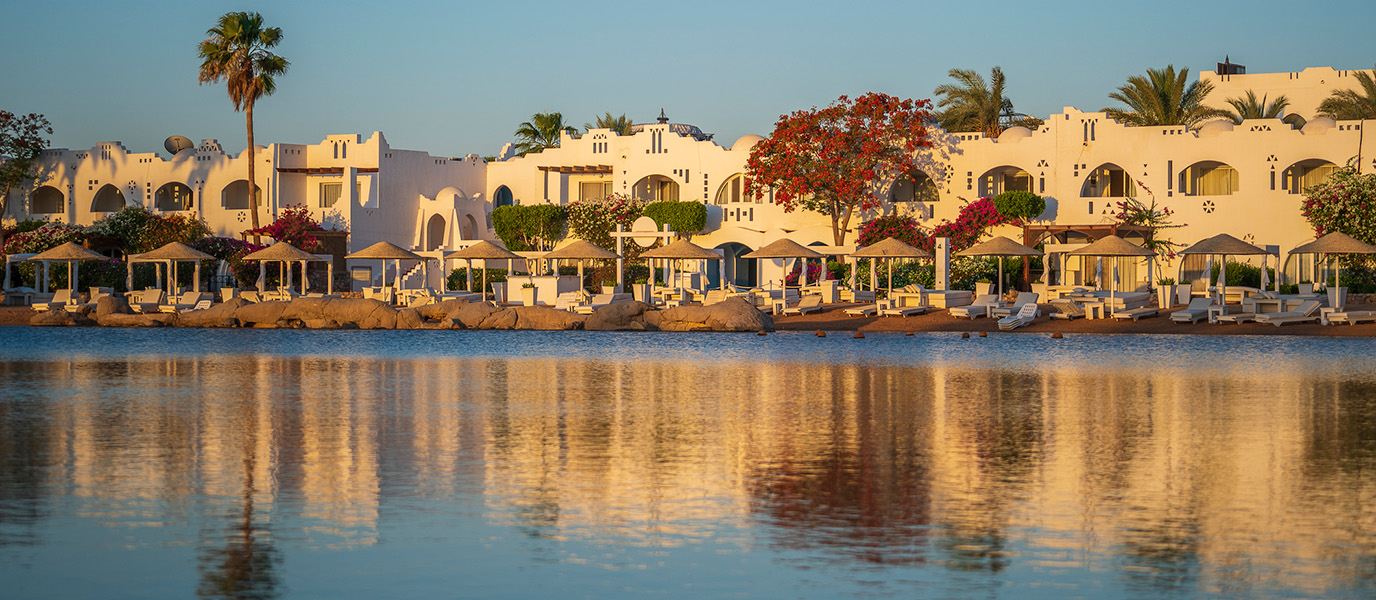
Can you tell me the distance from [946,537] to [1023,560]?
2.17 ft

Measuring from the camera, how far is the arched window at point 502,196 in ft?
175

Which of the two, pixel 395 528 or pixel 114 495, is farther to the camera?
pixel 114 495

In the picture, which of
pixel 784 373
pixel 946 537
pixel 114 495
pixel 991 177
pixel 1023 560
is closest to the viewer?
pixel 1023 560

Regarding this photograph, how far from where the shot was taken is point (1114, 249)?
34.1m

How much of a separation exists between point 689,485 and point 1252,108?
45.2 m

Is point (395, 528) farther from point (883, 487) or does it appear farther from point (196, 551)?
point (883, 487)

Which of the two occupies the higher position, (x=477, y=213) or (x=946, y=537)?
(x=477, y=213)

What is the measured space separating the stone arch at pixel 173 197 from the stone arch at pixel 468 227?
11.2 metres

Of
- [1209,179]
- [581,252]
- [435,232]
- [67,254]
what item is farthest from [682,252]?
[435,232]

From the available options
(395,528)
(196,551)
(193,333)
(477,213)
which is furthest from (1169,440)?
(477,213)

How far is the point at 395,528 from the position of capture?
8.48 m

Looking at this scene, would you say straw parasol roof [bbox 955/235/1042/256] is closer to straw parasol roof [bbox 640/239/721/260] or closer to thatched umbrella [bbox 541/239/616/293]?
straw parasol roof [bbox 640/239/721/260]

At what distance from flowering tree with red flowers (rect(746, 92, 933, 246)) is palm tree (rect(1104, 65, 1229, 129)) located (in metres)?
6.84

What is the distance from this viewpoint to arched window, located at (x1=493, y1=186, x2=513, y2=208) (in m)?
53.5
